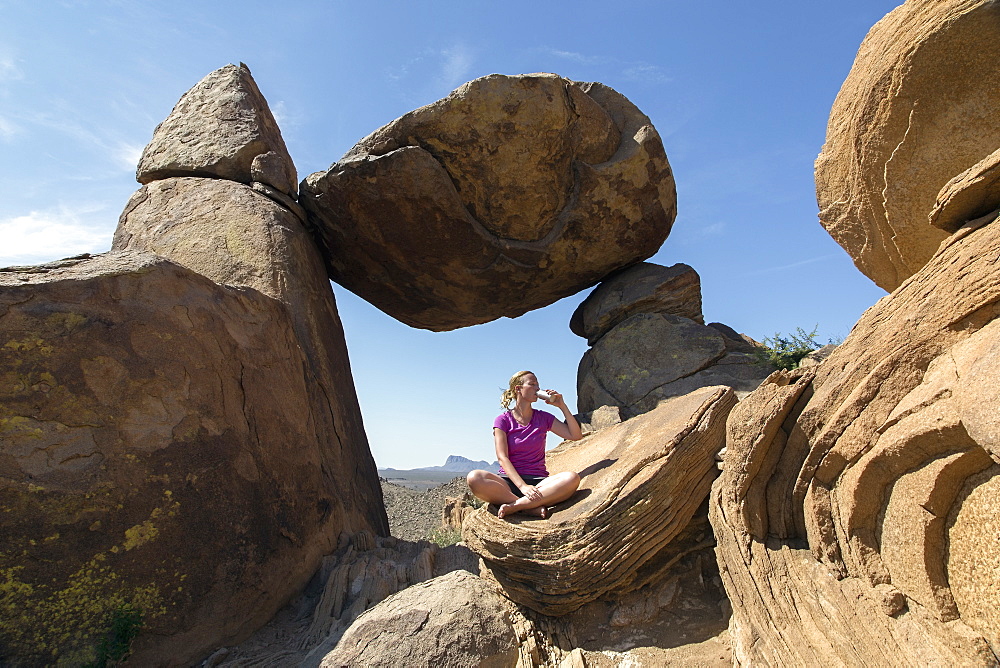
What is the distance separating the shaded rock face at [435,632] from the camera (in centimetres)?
396

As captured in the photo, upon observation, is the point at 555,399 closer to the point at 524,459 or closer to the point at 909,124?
the point at 524,459

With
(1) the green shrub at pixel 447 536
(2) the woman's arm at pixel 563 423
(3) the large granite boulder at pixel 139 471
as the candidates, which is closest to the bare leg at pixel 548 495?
(2) the woman's arm at pixel 563 423

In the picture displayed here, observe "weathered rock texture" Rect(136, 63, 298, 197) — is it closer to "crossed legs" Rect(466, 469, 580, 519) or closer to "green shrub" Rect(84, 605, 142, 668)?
"green shrub" Rect(84, 605, 142, 668)

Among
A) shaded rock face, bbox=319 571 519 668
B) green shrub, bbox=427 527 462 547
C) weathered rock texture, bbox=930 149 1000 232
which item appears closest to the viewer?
weathered rock texture, bbox=930 149 1000 232

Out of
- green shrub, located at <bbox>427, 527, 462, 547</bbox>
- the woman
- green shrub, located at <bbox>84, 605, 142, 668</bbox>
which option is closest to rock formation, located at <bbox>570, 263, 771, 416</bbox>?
green shrub, located at <bbox>427, 527, 462, 547</bbox>

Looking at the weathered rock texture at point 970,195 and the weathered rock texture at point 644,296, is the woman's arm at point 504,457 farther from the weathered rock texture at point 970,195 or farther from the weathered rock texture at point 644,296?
the weathered rock texture at point 644,296

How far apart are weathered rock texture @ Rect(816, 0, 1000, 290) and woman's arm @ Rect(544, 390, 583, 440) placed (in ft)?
7.39

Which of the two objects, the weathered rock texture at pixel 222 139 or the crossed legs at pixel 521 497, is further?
the weathered rock texture at pixel 222 139

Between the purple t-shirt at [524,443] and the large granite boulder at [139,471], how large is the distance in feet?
7.44

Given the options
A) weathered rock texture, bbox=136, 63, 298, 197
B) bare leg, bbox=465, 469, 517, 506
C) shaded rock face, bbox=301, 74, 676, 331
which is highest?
weathered rock texture, bbox=136, 63, 298, 197

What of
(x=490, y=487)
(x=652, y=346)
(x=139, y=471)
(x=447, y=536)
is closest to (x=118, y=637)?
(x=139, y=471)

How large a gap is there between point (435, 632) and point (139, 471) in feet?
8.31

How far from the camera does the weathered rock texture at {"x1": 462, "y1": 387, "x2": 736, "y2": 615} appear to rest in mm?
3977

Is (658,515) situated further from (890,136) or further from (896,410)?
(890,136)
